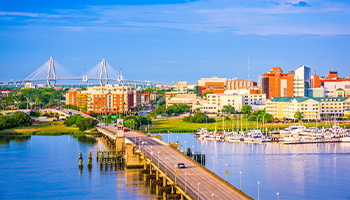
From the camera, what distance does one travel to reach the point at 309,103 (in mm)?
82688

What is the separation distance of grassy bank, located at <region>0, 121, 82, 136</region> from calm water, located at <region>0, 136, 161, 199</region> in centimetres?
1687

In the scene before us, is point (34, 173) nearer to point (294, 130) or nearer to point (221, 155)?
point (221, 155)

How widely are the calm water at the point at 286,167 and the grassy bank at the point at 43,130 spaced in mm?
18562

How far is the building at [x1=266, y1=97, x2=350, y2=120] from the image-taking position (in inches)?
3258

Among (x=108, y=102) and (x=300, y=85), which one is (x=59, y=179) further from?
(x=300, y=85)

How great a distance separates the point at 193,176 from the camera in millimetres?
29828

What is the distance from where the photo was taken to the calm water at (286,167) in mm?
32250

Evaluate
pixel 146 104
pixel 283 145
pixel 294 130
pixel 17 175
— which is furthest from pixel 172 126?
pixel 146 104

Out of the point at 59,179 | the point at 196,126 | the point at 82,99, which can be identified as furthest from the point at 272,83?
the point at 59,179

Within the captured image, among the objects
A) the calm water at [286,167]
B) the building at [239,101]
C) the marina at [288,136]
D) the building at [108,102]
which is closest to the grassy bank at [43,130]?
the marina at [288,136]

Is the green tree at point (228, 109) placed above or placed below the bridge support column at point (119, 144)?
above

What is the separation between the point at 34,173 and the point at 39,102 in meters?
80.9

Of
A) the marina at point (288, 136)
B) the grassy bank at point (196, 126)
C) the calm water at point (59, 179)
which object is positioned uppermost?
the grassy bank at point (196, 126)

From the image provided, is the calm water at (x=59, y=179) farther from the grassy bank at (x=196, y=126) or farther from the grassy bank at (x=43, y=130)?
the grassy bank at (x=196, y=126)
